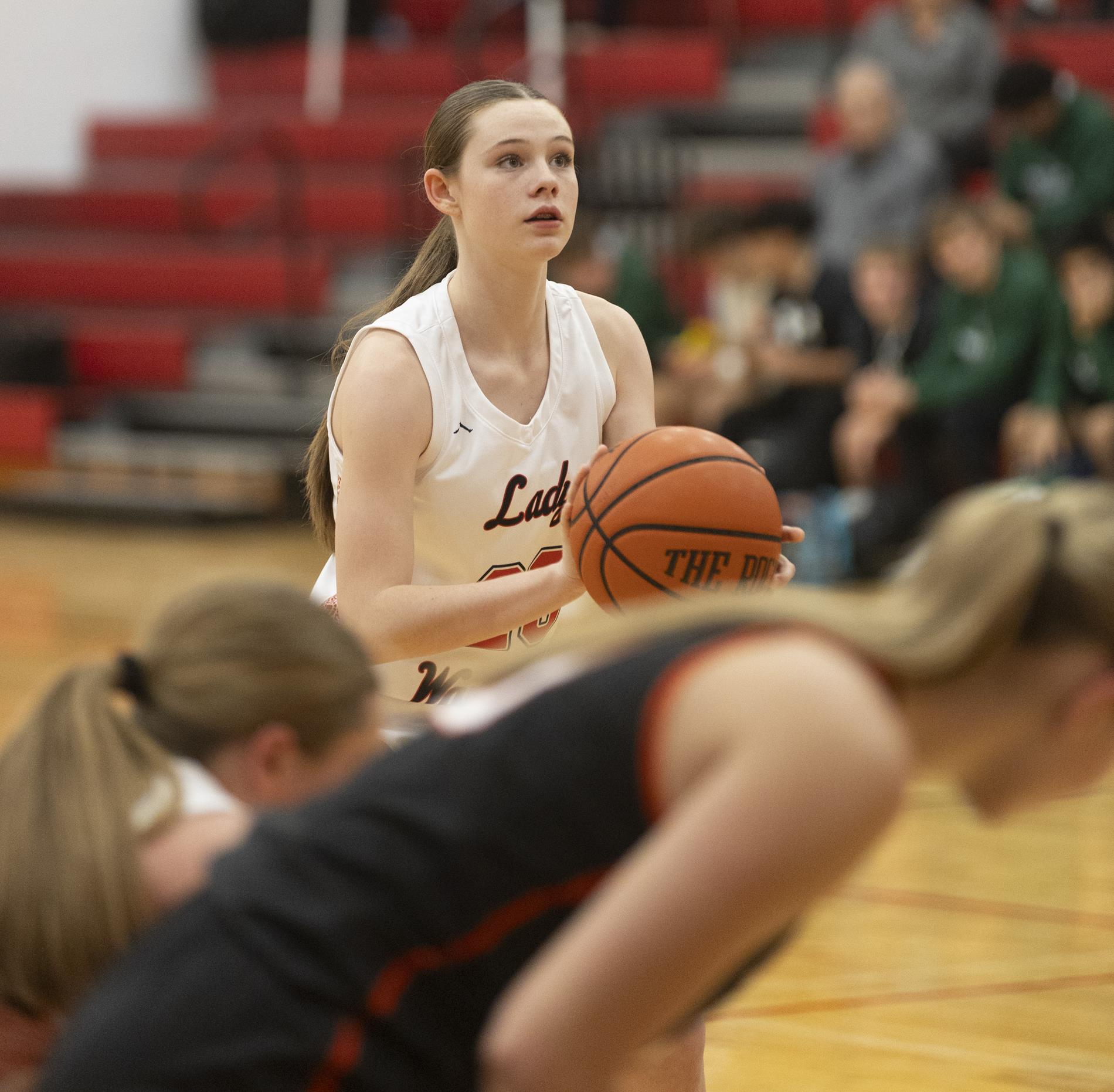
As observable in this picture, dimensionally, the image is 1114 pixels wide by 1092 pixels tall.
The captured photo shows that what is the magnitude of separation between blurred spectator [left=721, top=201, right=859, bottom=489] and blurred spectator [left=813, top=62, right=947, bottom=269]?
0.19 meters

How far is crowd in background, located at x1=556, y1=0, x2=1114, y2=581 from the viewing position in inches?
269

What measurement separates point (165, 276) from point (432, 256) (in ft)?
27.5

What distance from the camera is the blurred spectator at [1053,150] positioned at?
7.25m

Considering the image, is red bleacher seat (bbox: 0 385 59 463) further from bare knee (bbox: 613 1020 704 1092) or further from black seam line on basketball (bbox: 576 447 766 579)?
bare knee (bbox: 613 1020 704 1092)

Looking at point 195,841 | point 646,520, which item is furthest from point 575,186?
point 195,841

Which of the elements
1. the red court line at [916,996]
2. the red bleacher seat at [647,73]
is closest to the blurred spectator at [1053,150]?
the red bleacher seat at [647,73]

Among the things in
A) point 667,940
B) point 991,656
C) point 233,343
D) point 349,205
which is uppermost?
point 991,656

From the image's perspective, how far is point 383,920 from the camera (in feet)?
4.27

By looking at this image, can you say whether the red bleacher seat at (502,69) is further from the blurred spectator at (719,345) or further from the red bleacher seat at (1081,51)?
the blurred spectator at (719,345)

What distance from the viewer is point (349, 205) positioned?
35.9 ft

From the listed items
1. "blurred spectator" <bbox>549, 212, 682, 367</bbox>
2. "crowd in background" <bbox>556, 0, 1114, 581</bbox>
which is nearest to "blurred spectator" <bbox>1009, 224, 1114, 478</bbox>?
"crowd in background" <bbox>556, 0, 1114, 581</bbox>

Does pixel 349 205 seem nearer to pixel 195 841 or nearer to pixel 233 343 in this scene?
pixel 233 343

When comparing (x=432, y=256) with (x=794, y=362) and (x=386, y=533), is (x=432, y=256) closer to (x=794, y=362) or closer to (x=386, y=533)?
(x=386, y=533)

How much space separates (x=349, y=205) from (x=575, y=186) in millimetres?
8506
